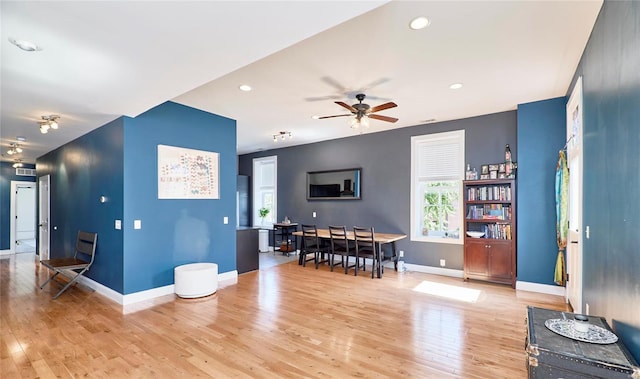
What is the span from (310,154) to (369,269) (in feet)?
10.5

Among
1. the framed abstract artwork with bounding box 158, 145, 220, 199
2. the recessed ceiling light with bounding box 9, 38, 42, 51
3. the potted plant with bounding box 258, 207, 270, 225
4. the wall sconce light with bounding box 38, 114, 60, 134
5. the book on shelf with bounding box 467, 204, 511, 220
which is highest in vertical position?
the recessed ceiling light with bounding box 9, 38, 42, 51

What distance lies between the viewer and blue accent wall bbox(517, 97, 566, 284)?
4.31 meters

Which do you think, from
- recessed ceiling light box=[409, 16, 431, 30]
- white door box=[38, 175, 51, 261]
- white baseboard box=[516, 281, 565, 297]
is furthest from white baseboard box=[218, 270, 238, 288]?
white door box=[38, 175, 51, 261]

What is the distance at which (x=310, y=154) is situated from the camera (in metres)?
7.64

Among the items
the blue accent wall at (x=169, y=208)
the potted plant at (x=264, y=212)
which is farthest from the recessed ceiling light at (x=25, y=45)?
the potted plant at (x=264, y=212)

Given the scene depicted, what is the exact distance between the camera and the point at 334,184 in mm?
7137

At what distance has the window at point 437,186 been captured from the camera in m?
5.55

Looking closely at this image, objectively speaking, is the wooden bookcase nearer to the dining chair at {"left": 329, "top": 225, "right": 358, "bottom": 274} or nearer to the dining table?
the dining table

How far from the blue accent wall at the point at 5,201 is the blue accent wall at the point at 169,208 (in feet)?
23.9

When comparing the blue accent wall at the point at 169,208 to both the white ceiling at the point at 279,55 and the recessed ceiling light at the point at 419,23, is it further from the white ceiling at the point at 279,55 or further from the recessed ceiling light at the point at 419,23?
the recessed ceiling light at the point at 419,23

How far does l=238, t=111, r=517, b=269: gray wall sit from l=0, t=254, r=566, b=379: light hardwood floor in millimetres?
1582

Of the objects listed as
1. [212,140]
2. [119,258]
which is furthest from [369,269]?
[119,258]

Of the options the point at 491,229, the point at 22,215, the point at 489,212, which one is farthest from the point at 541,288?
the point at 22,215

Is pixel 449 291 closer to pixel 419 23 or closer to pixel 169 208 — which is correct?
pixel 419 23
